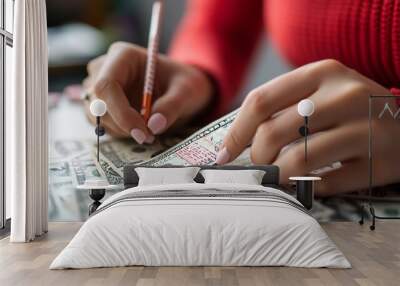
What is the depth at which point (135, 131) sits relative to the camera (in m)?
6.11

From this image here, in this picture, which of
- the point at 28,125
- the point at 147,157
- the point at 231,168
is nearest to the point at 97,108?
the point at 147,157

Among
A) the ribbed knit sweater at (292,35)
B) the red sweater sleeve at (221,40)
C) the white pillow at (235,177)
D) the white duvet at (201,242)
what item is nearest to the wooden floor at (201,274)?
the white duvet at (201,242)

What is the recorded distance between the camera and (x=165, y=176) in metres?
5.68

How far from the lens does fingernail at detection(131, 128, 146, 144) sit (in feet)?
20.1

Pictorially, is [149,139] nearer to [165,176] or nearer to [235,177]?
[165,176]

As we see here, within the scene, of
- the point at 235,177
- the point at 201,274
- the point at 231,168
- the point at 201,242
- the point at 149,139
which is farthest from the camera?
the point at 149,139

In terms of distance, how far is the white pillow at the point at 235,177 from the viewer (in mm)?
5617

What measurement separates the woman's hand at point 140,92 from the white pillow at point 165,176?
502 mm

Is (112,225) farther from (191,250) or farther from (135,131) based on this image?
(135,131)

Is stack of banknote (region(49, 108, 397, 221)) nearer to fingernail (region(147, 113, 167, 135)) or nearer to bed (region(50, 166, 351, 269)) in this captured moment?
fingernail (region(147, 113, 167, 135))

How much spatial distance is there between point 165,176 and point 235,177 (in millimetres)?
660

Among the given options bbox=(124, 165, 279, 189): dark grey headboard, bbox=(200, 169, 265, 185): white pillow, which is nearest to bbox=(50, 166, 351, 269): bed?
bbox=(200, 169, 265, 185): white pillow

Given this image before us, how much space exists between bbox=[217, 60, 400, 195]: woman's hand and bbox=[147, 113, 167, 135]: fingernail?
0.65 m

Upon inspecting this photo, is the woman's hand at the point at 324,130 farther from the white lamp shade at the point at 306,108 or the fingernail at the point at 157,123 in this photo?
the fingernail at the point at 157,123
